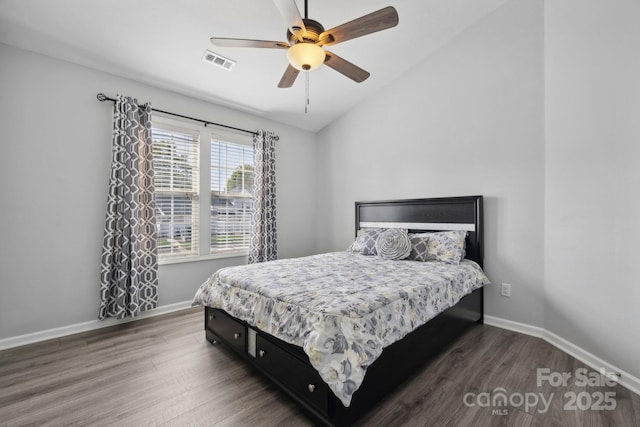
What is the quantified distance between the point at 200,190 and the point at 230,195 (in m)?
0.43

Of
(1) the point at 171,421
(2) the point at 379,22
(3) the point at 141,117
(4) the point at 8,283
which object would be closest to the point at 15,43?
(3) the point at 141,117

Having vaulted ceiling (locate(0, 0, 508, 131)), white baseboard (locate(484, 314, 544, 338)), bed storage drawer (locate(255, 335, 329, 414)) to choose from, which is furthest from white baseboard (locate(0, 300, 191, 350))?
white baseboard (locate(484, 314, 544, 338))

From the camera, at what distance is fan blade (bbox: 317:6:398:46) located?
168 centimetres

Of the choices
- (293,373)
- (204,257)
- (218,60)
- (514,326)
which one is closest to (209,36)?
(218,60)

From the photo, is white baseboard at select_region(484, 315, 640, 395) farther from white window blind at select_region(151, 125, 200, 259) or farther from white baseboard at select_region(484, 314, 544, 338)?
white window blind at select_region(151, 125, 200, 259)

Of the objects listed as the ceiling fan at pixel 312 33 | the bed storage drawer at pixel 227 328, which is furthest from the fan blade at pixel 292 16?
the bed storage drawer at pixel 227 328

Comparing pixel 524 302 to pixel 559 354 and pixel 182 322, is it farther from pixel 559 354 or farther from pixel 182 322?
pixel 182 322

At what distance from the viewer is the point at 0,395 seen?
1.74m

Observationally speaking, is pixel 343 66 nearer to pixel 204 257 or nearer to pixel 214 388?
pixel 214 388

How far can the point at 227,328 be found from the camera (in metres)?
2.23

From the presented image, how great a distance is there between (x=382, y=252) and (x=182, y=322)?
234 cm

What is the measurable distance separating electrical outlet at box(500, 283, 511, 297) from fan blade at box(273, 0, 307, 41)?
2.96 metres

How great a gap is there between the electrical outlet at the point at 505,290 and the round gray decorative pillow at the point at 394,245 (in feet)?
3.23

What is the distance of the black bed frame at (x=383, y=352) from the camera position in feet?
4.85
